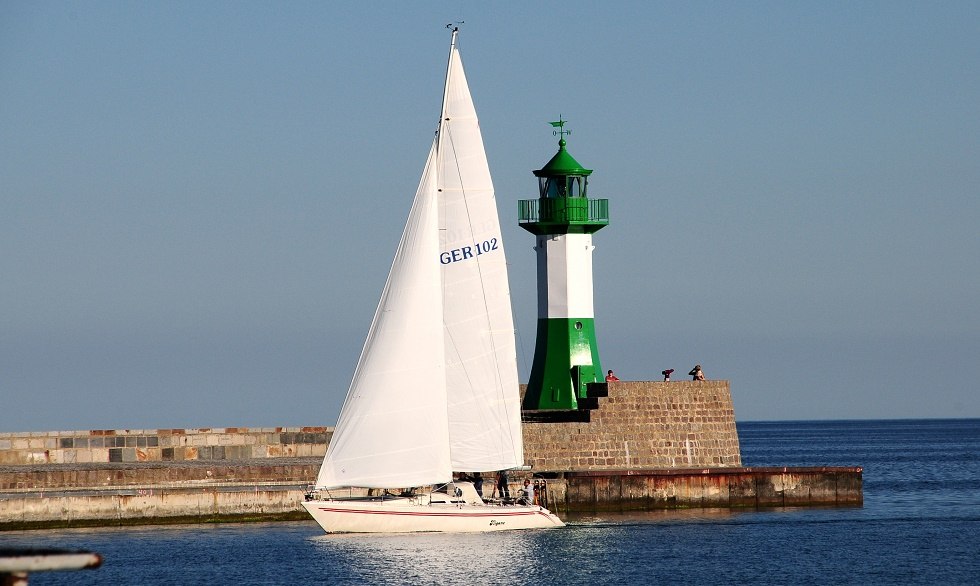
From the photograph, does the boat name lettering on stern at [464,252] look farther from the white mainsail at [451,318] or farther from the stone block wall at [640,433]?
the stone block wall at [640,433]

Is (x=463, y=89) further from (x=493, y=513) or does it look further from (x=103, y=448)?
(x=103, y=448)

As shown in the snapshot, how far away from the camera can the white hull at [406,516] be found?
2545 centimetres

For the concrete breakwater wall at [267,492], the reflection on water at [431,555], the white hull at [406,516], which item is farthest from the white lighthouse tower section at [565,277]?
the white hull at [406,516]

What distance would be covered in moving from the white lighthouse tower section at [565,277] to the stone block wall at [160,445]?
700cm

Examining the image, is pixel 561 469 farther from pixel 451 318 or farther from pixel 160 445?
pixel 160 445

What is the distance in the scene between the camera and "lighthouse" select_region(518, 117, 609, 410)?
33344 millimetres

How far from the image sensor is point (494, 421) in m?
26.4

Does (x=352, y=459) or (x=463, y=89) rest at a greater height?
(x=463, y=89)

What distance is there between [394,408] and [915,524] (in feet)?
41.1

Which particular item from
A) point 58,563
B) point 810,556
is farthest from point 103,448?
point 58,563

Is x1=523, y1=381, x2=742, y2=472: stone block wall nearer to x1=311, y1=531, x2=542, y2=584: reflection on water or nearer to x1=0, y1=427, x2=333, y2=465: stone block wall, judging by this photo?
x1=311, y1=531, x2=542, y2=584: reflection on water

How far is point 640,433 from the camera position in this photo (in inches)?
1260

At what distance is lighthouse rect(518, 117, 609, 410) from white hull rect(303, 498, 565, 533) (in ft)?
26.0

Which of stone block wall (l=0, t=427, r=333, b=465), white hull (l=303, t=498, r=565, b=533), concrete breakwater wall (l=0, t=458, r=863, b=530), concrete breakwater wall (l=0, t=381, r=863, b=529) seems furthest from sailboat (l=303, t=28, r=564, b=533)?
stone block wall (l=0, t=427, r=333, b=465)
